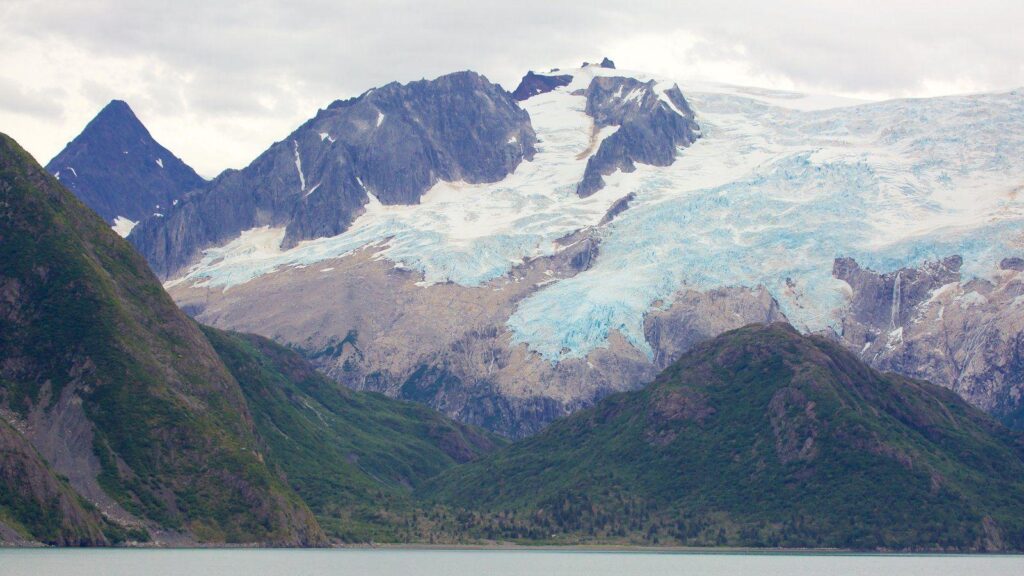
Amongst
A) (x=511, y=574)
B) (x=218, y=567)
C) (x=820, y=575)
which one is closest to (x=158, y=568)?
(x=218, y=567)

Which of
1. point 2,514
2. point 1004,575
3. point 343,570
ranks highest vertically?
point 2,514

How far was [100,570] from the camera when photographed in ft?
541

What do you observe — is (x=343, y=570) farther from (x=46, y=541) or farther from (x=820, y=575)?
(x=820, y=575)

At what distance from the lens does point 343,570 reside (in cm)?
19062

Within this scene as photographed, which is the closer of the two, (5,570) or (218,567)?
(5,570)

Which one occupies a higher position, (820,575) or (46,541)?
(46,541)

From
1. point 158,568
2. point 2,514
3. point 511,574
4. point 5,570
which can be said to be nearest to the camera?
point 5,570

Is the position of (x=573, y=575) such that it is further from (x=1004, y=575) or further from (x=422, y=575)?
(x=1004, y=575)

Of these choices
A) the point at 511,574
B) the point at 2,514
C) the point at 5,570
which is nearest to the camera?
A: the point at 5,570

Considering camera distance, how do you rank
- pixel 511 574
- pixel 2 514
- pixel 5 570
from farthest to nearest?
pixel 511 574 < pixel 2 514 < pixel 5 570

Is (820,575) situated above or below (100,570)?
below

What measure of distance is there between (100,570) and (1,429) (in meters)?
37.7

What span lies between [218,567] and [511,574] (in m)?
37.4

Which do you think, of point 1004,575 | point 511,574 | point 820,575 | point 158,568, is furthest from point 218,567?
point 1004,575
